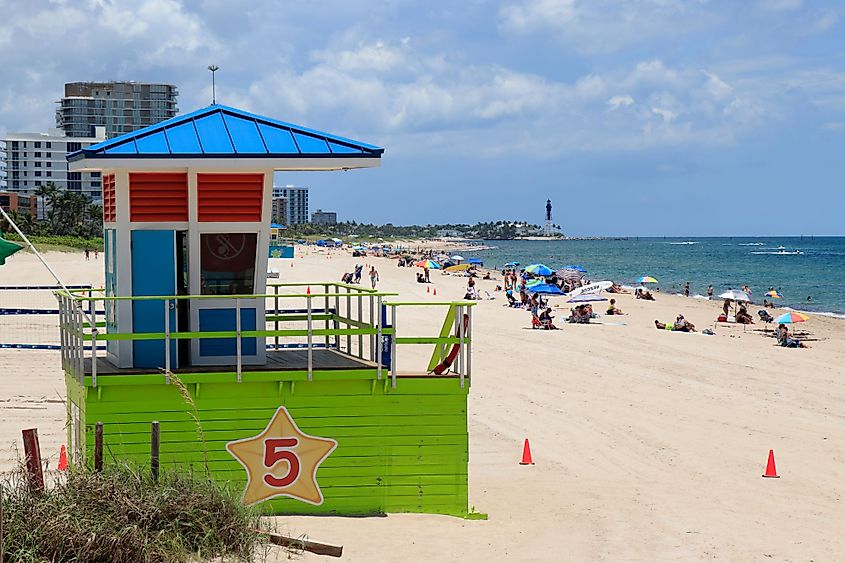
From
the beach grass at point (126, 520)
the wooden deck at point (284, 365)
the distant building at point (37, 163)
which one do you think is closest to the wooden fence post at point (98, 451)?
the beach grass at point (126, 520)

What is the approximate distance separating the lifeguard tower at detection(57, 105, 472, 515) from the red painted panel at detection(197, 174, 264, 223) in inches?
0.5

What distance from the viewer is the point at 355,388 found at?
11.7 meters

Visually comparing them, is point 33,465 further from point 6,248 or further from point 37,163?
point 37,163

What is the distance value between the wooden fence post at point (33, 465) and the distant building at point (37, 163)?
143869 mm

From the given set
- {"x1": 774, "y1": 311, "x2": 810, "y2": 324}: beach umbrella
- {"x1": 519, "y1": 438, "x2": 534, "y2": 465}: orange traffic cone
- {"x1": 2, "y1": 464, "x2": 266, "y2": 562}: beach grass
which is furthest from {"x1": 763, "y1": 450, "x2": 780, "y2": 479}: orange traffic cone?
{"x1": 774, "y1": 311, "x2": 810, "y2": 324}: beach umbrella

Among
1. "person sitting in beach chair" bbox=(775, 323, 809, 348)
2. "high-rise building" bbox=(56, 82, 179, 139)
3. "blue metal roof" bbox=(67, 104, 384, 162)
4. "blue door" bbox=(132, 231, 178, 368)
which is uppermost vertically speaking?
"high-rise building" bbox=(56, 82, 179, 139)

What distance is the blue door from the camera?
11789 millimetres

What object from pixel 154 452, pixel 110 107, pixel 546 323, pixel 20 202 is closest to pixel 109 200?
pixel 154 452

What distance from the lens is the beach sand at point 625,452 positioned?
38.0 ft

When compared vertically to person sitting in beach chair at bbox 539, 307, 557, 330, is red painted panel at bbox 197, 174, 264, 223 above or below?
above

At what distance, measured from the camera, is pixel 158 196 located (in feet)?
38.9

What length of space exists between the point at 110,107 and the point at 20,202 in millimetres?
44180

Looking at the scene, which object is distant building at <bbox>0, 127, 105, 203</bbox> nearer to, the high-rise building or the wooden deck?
the high-rise building

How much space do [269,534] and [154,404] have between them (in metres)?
2.44
